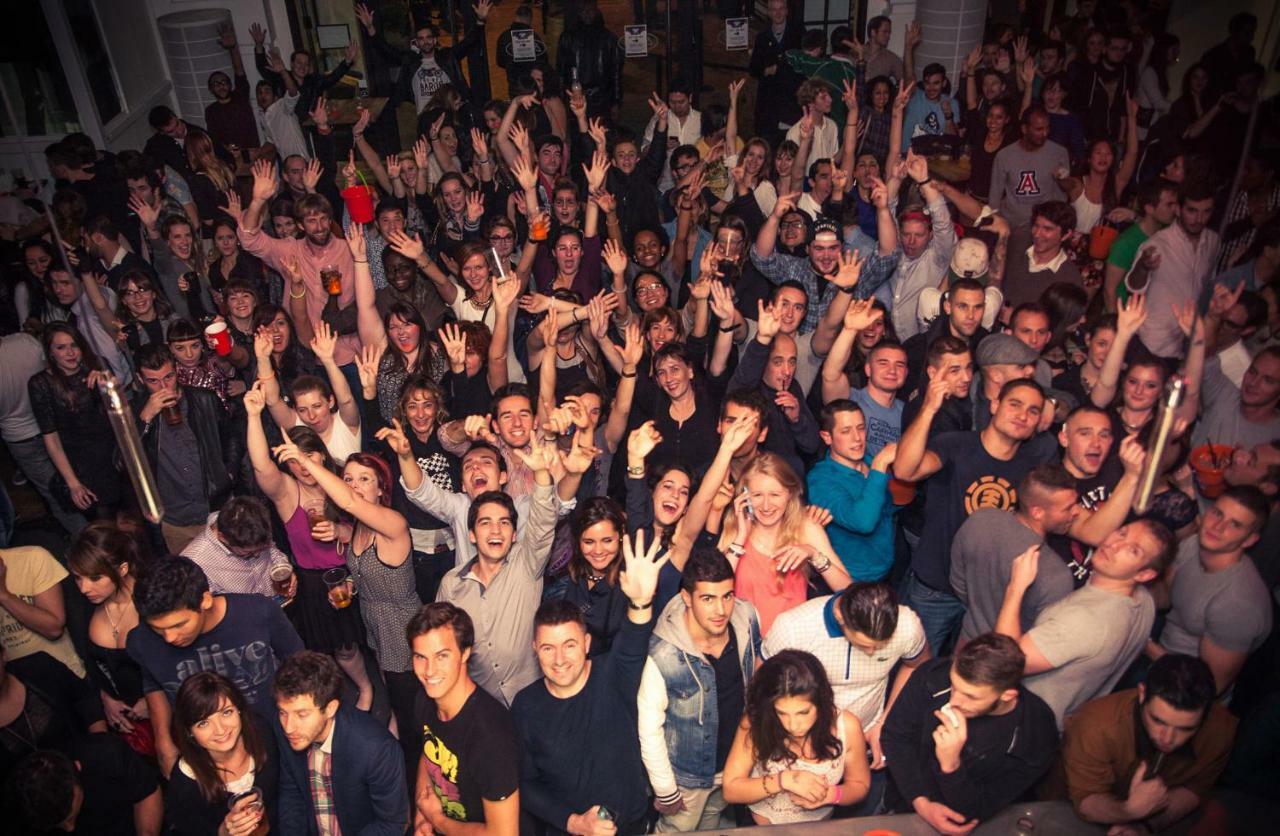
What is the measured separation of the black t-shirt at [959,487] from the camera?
3457 mm

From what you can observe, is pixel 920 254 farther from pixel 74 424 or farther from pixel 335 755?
pixel 74 424

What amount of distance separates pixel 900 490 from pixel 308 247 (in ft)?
12.0

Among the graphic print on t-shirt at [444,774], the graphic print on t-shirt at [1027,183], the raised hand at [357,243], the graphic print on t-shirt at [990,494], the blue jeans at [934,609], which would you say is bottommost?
the blue jeans at [934,609]

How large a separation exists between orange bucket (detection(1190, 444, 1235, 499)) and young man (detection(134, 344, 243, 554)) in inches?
162

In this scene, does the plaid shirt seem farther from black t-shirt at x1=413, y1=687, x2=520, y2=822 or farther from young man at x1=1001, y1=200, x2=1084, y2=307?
young man at x1=1001, y1=200, x2=1084, y2=307

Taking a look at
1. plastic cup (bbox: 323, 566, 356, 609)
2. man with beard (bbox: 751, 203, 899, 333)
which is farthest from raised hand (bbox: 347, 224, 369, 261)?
man with beard (bbox: 751, 203, 899, 333)

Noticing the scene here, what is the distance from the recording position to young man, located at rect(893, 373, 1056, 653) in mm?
3432

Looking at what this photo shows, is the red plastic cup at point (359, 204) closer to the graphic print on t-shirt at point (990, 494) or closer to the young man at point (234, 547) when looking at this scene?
the young man at point (234, 547)

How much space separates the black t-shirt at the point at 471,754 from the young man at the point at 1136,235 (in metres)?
3.91

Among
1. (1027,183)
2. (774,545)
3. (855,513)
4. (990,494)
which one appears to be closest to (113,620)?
(774,545)

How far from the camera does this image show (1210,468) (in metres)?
3.53

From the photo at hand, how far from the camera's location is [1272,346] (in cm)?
358

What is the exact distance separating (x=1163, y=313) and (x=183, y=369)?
480 centimetres

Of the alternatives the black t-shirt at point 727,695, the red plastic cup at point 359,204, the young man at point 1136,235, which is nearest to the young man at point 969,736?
the black t-shirt at point 727,695
